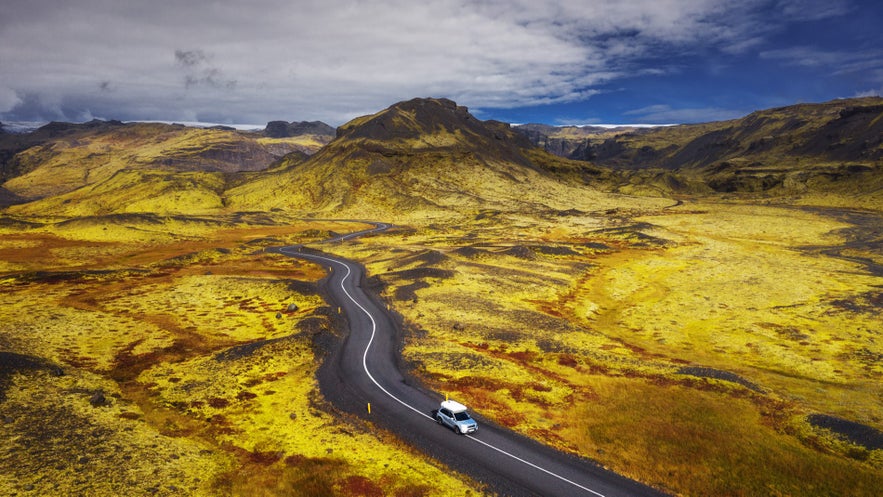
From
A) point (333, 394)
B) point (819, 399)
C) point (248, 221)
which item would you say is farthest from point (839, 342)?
point (248, 221)

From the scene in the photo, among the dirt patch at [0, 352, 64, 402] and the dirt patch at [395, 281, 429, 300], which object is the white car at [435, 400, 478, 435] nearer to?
the dirt patch at [0, 352, 64, 402]

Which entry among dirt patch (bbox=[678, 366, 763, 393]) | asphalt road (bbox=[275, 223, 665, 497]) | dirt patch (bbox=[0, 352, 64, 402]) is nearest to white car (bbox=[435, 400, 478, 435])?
asphalt road (bbox=[275, 223, 665, 497])

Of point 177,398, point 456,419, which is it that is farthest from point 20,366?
point 456,419

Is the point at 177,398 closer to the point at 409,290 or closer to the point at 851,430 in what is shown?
the point at 409,290

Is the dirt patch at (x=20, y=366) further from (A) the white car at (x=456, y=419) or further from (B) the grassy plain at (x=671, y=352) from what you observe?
(A) the white car at (x=456, y=419)

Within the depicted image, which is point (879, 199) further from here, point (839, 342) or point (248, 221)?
point (248, 221)
